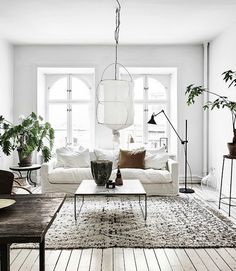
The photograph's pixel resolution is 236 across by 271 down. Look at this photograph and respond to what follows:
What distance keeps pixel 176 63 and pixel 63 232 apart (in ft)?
14.3

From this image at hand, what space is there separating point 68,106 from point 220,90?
3.17m

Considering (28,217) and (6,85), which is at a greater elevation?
(6,85)

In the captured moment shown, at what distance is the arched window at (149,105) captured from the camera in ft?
24.1

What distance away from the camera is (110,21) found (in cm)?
530

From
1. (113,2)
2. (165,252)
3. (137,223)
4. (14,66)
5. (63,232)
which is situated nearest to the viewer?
(165,252)

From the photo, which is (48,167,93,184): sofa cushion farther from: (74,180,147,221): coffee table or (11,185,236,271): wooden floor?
(11,185,236,271): wooden floor

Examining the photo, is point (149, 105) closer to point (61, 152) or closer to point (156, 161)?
point (156, 161)

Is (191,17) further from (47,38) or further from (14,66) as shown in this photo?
Result: (14,66)

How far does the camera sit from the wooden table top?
151 centimetres

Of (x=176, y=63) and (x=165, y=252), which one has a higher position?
(x=176, y=63)

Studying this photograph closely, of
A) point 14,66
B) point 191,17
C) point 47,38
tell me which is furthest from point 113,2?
point 14,66

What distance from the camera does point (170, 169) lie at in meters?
5.64

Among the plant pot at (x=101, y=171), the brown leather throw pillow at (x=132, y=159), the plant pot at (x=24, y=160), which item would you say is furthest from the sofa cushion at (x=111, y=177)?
the plant pot at (x=101, y=171)

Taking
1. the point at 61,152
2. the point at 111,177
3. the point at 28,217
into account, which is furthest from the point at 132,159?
the point at 28,217
